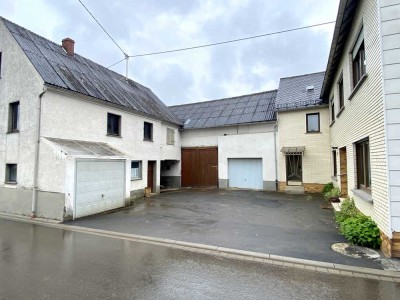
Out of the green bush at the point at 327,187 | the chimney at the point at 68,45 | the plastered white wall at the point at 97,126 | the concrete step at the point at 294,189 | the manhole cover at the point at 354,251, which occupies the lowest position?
the manhole cover at the point at 354,251

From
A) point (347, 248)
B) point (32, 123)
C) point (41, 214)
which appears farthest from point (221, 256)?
point (32, 123)

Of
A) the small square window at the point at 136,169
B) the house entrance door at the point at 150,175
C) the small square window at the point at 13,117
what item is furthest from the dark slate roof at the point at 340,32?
the small square window at the point at 13,117

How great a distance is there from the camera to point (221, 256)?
544 centimetres

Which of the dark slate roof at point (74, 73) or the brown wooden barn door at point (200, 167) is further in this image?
the brown wooden barn door at point (200, 167)

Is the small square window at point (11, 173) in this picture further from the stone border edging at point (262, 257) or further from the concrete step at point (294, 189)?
the concrete step at point (294, 189)

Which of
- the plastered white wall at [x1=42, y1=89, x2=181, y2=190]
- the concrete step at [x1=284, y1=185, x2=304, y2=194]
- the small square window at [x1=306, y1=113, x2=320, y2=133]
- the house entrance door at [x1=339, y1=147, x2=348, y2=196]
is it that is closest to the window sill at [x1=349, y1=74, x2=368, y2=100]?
the house entrance door at [x1=339, y1=147, x2=348, y2=196]

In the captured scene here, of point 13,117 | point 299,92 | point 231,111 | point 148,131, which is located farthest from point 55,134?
point 299,92

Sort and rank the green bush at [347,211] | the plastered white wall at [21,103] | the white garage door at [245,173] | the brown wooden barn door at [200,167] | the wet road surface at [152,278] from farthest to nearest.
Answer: the brown wooden barn door at [200,167], the white garage door at [245,173], the plastered white wall at [21,103], the green bush at [347,211], the wet road surface at [152,278]

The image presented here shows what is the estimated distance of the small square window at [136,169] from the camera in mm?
14375

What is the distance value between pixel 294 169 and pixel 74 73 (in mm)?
14046

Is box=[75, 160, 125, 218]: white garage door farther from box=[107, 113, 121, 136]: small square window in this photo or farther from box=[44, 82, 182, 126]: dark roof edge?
box=[44, 82, 182, 126]: dark roof edge

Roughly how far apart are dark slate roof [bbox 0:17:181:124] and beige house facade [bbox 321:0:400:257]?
34.4 ft

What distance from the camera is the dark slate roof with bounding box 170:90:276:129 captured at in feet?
59.1

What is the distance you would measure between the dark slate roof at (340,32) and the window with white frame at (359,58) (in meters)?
0.82
